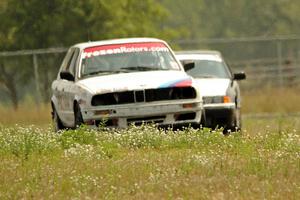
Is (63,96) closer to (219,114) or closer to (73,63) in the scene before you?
(73,63)

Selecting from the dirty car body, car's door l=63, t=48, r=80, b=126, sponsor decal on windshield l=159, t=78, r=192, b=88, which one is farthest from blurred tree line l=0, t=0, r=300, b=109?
sponsor decal on windshield l=159, t=78, r=192, b=88

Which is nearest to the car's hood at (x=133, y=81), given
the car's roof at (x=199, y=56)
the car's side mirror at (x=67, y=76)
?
the car's side mirror at (x=67, y=76)

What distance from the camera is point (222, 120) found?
1859 cm

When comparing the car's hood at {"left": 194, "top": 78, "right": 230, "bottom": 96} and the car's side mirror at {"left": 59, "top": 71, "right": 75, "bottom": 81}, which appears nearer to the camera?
the car's side mirror at {"left": 59, "top": 71, "right": 75, "bottom": 81}

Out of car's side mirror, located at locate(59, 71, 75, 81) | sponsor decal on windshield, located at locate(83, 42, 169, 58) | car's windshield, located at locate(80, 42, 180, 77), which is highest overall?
sponsor decal on windshield, located at locate(83, 42, 169, 58)

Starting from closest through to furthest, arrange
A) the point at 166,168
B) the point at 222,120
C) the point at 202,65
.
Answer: the point at 166,168, the point at 222,120, the point at 202,65

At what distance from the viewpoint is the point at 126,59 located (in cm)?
1716

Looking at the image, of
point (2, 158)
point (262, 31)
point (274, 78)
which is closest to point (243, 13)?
point (262, 31)

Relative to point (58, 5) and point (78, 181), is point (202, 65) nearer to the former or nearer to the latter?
point (78, 181)

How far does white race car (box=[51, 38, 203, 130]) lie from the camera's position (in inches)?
622

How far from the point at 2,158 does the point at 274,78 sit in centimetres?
2312

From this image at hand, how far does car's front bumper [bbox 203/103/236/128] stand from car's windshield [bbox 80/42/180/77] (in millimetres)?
1393

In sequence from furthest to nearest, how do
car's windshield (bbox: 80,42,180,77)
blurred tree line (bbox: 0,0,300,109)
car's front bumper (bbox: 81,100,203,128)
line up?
1. blurred tree line (bbox: 0,0,300,109)
2. car's windshield (bbox: 80,42,180,77)
3. car's front bumper (bbox: 81,100,203,128)

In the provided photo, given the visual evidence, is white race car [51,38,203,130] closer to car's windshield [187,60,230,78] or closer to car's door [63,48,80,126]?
car's door [63,48,80,126]
